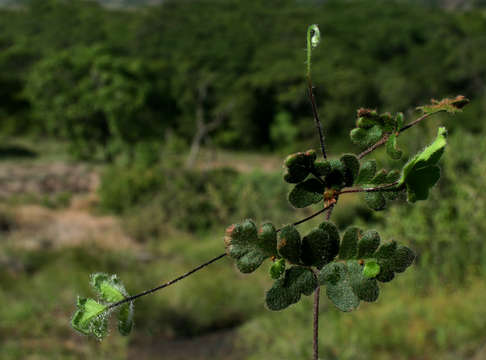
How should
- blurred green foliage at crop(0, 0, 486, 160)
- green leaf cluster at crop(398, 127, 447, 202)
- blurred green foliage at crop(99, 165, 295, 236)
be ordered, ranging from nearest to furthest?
1. green leaf cluster at crop(398, 127, 447, 202)
2. blurred green foliage at crop(99, 165, 295, 236)
3. blurred green foliage at crop(0, 0, 486, 160)

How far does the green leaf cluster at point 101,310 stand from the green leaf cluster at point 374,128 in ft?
0.57

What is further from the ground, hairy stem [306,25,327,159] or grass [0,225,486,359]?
grass [0,225,486,359]

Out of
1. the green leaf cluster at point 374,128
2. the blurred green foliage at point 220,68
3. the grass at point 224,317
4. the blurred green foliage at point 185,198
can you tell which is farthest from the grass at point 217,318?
the blurred green foliage at point 220,68

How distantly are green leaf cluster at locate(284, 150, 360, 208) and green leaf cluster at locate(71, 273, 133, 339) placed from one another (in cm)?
11

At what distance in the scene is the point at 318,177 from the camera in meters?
0.30

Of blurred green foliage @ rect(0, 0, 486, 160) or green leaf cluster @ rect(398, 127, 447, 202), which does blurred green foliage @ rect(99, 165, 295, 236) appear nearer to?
blurred green foliage @ rect(0, 0, 486, 160)

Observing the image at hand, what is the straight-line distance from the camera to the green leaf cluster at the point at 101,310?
27 cm

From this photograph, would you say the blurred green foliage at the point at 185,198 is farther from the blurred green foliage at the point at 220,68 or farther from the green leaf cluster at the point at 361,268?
the green leaf cluster at the point at 361,268

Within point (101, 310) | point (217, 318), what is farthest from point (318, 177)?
point (217, 318)

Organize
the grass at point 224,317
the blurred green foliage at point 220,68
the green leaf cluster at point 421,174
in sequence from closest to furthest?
1. the green leaf cluster at point 421,174
2. the grass at point 224,317
3. the blurred green foliage at point 220,68

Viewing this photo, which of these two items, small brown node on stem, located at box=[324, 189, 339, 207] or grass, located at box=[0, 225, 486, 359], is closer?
small brown node on stem, located at box=[324, 189, 339, 207]

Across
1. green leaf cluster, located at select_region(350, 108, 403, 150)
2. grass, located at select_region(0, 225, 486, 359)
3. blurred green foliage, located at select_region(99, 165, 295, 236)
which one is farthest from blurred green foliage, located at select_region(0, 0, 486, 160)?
green leaf cluster, located at select_region(350, 108, 403, 150)

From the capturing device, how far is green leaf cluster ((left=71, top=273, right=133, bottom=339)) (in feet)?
0.88

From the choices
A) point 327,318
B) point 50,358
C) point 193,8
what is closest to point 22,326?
point 50,358
